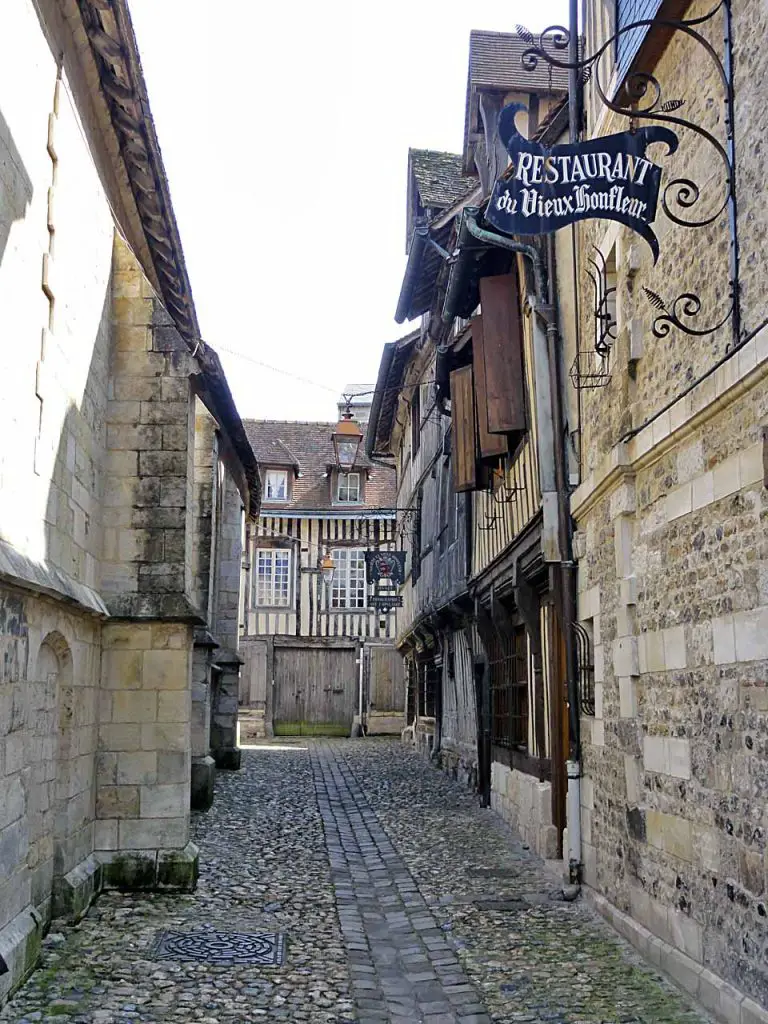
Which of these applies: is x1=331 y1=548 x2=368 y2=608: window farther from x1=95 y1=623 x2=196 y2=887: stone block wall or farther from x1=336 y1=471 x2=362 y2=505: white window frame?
x1=95 y1=623 x2=196 y2=887: stone block wall

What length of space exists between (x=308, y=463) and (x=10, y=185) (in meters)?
23.3

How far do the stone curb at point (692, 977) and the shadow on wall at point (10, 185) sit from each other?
440 centimetres

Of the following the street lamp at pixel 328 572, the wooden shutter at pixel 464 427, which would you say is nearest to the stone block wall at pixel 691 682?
the wooden shutter at pixel 464 427

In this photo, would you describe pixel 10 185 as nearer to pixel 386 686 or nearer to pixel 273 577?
pixel 273 577

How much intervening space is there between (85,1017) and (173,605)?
3.22 m

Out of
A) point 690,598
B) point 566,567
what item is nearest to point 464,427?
point 566,567

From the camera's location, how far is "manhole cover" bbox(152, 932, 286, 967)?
5.51 metres

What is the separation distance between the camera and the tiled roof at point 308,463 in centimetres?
2656

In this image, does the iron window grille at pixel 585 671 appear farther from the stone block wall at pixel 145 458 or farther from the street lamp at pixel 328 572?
the street lamp at pixel 328 572

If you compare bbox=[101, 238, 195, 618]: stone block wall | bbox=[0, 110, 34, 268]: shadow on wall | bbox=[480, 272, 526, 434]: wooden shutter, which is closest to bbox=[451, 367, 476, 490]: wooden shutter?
bbox=[480, 272, 526, 434]: wooden shutter

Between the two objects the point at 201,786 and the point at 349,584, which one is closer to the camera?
the point at 201,786

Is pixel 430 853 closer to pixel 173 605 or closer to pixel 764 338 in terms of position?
pixel 173 605

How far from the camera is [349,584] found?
25.9 meters

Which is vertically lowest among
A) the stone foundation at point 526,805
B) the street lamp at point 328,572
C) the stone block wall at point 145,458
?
the stone foundation at point 526,805
